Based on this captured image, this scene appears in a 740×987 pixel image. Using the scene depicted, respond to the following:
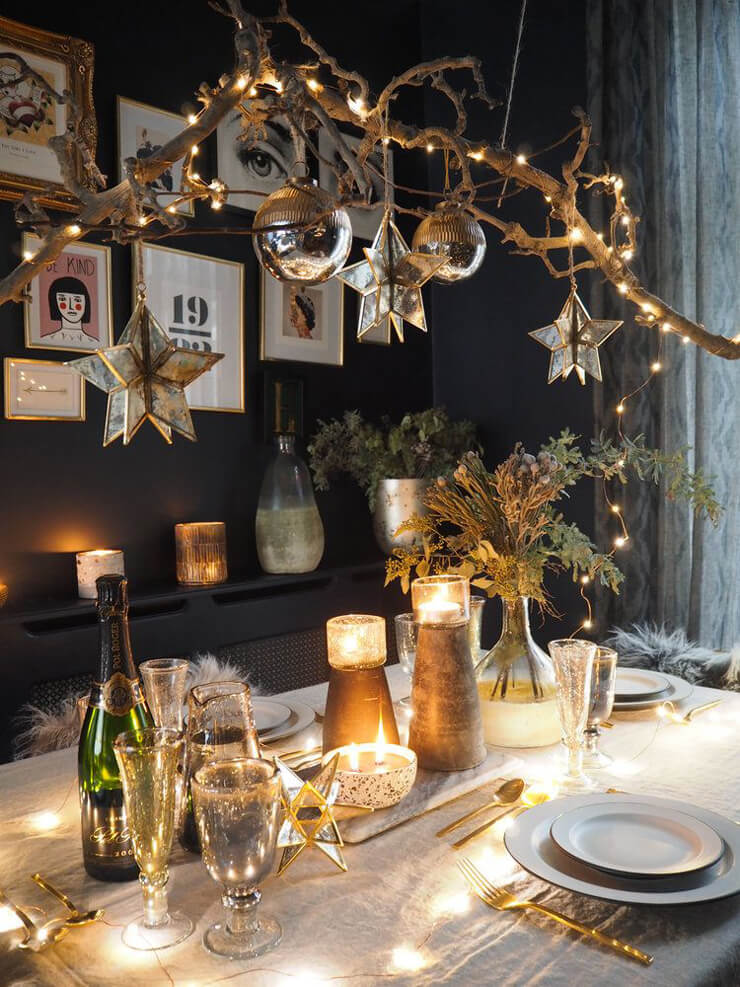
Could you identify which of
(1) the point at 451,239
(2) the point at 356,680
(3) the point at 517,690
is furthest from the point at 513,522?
(1) the point at 451,239

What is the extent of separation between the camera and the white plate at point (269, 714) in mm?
1332

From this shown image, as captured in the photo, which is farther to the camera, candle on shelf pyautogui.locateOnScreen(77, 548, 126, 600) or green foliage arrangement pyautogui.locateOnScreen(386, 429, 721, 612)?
candle on shelf pyautogui.locateOnScreen(77, 548, 126, 600)

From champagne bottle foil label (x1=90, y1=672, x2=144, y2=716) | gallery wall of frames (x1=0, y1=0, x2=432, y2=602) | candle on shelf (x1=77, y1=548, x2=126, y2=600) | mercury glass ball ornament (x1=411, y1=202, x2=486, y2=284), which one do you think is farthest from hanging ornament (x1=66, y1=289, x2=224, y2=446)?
gallery wall of frames (x1=0, y1=0, x2=432, y2=602)

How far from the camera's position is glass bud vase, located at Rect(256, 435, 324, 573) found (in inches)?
103

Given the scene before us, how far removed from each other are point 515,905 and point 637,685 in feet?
2.70

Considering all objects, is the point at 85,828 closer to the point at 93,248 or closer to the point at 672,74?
the point at 93,248

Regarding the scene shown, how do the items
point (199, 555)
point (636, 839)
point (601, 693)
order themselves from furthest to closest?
point (199, 555) < point (601, 693) < point (636, 839)

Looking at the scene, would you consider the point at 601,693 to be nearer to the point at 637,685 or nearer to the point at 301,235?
the point at 637,685

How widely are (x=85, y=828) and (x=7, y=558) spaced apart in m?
1.54

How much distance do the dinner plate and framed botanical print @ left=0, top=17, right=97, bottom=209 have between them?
1974 millimetres

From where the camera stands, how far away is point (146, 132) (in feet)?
→ 8.28

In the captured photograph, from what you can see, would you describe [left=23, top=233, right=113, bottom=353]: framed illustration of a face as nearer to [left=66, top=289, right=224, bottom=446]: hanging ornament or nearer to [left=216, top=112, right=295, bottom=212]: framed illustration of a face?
[left=216, top=112, right=295, bottom=212]: framed illustration of a face

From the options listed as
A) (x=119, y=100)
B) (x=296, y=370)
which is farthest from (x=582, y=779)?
(x=119, y=100)

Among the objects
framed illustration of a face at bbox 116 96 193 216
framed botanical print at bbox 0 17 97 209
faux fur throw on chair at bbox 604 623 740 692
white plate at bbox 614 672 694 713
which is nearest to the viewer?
white plate at bbox 614 672 694 713
